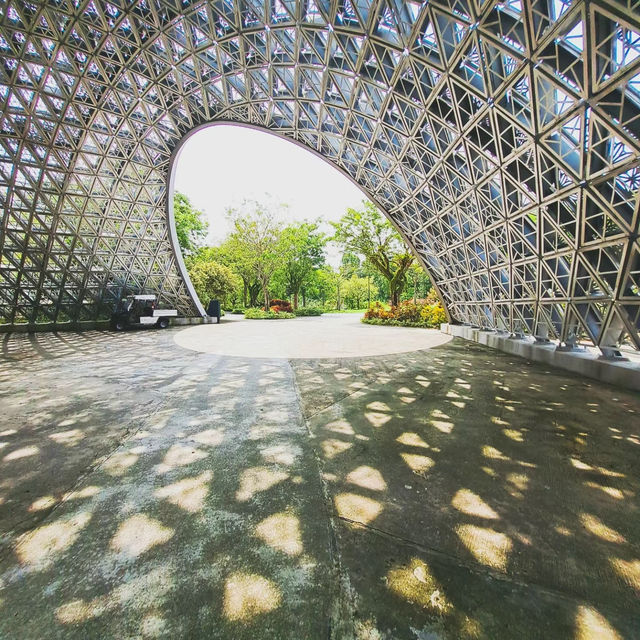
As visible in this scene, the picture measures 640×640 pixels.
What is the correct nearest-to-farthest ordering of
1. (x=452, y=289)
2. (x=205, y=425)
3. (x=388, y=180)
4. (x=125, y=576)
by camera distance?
(x=125, y=576) → (x=205, y=425) → (x=388, y=180) → (x=452, y=289)

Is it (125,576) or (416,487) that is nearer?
(125,576)

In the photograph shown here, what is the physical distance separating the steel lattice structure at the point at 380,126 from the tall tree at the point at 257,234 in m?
10.7

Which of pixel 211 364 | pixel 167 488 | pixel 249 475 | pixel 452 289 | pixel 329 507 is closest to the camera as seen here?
pixel 329 507

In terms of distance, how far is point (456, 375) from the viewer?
27.1 feet

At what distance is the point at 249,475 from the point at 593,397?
293 inches

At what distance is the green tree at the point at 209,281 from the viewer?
30831 millimetres

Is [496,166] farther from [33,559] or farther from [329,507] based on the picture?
[33,559]

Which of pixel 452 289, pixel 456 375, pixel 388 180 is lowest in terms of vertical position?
pixel 456 375

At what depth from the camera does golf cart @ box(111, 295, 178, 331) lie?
68.4ft

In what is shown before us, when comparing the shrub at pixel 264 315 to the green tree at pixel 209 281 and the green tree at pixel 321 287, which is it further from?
the green tree at pixel 321 287

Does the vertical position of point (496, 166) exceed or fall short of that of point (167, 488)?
it exceeds it

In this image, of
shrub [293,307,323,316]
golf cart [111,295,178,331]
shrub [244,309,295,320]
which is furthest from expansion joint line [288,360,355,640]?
shrub [293,307,323,316]

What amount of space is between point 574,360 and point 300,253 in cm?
3623

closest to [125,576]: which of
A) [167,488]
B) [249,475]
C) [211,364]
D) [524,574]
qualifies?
[167,488]
